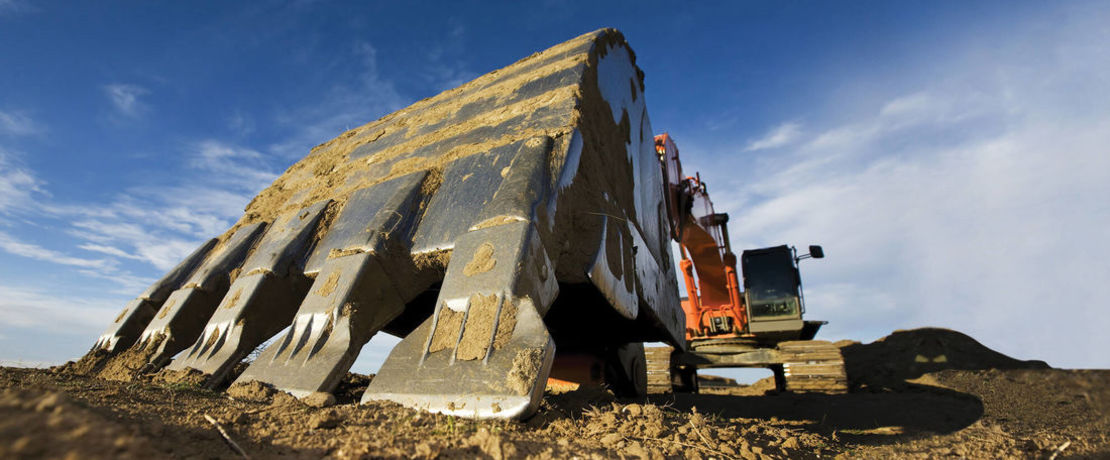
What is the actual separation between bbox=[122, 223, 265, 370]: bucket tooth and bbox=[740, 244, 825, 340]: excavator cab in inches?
230

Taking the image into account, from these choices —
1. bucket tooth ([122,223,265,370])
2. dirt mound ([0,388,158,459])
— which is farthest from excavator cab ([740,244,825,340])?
dirt mound ([0,388,158,459])

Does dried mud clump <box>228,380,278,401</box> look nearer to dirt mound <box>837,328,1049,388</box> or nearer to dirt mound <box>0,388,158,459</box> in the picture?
dirt mound <box>0,388,158,459</box>

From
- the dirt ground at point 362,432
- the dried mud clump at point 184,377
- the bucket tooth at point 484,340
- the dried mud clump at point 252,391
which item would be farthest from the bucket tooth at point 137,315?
the bucket tooth at point 484,340

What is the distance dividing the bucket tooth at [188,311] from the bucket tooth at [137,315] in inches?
3.6

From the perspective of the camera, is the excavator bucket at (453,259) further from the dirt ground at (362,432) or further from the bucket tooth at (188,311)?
the dirt ground at (362,432)

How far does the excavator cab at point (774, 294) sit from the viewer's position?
20.4ft

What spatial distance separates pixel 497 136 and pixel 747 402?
4734 millimetres

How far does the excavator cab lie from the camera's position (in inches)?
245

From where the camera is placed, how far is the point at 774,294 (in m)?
6.38

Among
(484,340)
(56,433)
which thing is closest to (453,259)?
(484,340)

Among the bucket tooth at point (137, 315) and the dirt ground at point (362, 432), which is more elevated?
the bucket tooth at point (137, 315)

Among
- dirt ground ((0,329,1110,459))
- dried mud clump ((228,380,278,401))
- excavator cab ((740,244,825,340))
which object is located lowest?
dirt ground ((0,329,1110,459))

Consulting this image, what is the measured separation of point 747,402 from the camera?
222 inches

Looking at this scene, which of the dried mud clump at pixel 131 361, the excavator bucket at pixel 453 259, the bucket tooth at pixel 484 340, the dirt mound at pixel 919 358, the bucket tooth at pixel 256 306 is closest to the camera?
the bucket tooth at pixel 484 340
